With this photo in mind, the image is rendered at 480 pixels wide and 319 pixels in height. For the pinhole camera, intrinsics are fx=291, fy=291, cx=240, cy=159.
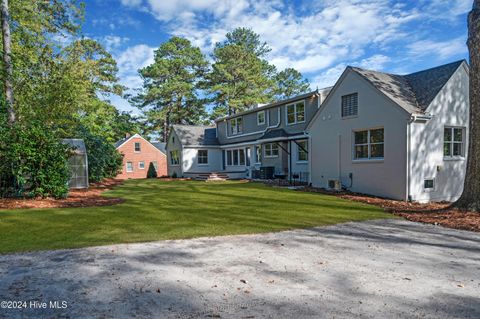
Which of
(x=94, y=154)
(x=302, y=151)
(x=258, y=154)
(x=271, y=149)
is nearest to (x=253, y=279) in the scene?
(x=302, y=151)

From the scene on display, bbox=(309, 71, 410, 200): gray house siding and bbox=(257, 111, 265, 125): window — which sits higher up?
bbox=(257, 111, 265, 125): window

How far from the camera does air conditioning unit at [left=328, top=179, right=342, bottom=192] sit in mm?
14664

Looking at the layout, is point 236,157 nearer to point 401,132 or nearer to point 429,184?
point 401,132

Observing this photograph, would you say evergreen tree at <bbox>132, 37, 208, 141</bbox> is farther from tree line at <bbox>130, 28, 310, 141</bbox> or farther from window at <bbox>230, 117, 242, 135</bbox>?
window at <bbox>230, 117, 242, 135</bbox>

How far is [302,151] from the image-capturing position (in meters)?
20.1

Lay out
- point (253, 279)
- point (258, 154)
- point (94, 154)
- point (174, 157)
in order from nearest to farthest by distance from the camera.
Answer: point (253, 279) < point (94, 154) < point (258, 154) < point (174, 157)

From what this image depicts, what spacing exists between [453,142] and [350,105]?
4.78 metres

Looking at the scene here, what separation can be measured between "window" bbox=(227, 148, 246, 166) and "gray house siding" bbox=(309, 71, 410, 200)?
10.8m

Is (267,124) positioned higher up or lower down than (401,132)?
higher up

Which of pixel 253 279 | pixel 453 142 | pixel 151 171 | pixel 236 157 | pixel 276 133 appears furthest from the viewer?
pixel 151 171

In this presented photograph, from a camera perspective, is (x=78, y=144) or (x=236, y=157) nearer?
(x=78, y=144)

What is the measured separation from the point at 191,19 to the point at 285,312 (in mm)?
20876

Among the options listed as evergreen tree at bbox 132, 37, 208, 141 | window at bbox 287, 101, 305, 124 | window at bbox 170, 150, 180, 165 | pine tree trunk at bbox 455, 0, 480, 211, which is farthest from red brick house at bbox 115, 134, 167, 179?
pine tree trunk at bbox 455, 0, 480, 211

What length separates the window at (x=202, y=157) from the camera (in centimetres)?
2956
